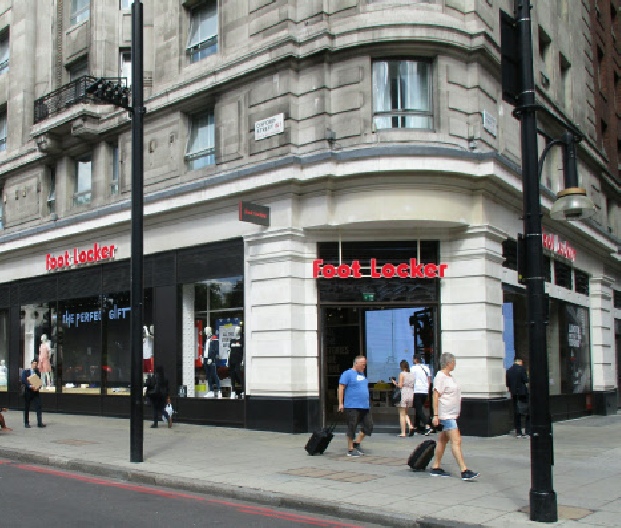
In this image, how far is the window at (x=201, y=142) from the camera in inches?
738

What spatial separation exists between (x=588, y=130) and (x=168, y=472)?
64.0ft

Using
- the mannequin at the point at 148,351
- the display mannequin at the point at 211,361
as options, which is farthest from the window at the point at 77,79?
the display mannequin at the point at 211,361

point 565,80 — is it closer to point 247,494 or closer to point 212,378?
point 212,378

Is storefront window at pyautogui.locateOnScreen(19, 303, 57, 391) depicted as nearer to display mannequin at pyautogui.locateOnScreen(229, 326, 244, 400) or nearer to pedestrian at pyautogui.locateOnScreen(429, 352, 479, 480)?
display mannequin at pyautogui.locateOnScreen(229, 326, 244, 400)

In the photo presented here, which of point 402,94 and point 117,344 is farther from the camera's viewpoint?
point 117,344

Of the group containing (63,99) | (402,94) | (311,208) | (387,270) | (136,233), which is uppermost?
(63,99)

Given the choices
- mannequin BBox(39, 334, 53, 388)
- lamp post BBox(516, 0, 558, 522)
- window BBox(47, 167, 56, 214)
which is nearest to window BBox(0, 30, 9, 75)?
window BBox(47, 167, 56, 214)

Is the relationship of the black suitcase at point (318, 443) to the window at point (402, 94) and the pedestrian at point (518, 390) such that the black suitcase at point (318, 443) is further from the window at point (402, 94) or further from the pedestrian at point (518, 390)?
the window at point (402, 94)

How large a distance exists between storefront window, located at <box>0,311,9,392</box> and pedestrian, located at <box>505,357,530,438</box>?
17436mm

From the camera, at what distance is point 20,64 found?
82.8ft

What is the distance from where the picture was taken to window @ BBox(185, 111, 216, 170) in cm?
1875

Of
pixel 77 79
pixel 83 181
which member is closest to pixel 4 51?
pixel 77 79

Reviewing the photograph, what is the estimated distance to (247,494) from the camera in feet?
31.0

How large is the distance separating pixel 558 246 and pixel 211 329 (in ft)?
32.9
